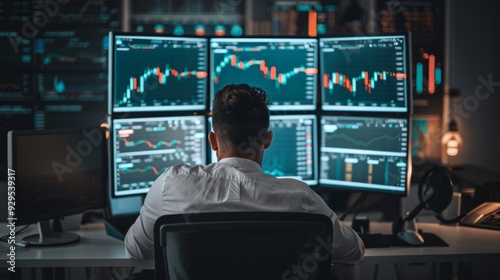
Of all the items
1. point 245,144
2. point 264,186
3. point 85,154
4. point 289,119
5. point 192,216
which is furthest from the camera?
point 289,119

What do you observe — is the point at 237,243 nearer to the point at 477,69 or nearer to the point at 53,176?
the point at 53,176

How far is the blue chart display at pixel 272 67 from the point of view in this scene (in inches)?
111

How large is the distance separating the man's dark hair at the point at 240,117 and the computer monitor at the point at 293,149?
886 millimetres

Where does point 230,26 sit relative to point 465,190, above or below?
above

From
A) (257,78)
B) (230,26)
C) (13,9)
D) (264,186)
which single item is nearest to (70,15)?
(13,9)

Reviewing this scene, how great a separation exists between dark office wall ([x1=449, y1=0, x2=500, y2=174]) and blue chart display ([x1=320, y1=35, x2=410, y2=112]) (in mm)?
2523

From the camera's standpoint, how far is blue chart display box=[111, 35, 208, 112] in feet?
8.66

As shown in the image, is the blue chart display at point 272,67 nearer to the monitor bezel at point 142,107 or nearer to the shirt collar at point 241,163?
the monitor bezel at point 142,107

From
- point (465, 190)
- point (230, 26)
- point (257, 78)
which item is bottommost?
point (465, 190)

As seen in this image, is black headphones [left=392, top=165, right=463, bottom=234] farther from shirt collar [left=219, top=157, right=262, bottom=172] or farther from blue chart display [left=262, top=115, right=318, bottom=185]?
shirt collar [left=219, top=157, right=262, bottom=172]

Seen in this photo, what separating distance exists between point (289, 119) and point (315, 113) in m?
0.12

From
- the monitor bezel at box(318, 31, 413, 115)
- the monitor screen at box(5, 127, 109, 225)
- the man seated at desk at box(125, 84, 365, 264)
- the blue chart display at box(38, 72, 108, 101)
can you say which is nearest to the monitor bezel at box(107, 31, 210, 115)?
the monitor screen at box(5, 127, 109, 225)

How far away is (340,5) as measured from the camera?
5.10 m

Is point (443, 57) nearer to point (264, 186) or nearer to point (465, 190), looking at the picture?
point (465, 190)
